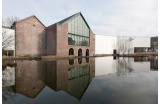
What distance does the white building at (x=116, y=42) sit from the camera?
4425 cm

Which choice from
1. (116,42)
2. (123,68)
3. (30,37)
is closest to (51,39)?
(30,37)

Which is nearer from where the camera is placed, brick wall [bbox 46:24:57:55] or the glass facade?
brick wall [bbox 46:24:57:55]

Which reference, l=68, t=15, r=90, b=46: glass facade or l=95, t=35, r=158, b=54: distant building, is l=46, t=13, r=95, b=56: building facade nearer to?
l=68, t=15, r=90, b=46: glass facade

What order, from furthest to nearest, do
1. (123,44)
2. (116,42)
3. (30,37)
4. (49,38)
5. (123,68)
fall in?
1. (123,44)
2. (116,42)
3. (49,38)
4. (30,37)
5. (123,68)

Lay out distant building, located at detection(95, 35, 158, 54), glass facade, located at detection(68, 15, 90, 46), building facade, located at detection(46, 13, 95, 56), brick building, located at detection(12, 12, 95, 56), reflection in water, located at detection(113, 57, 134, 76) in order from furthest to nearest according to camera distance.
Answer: distant building, located at detection(95, 35, 158, 54) → glass facade, located at detection(68, 15, 90, 46) → building facade, located at detection(46, 13, 95, 56) → brick building, located at detection(12, 12, 95, 56) → reflection in water, located at detection(113, 57, 134, 76)

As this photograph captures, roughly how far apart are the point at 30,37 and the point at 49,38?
4.59 meters

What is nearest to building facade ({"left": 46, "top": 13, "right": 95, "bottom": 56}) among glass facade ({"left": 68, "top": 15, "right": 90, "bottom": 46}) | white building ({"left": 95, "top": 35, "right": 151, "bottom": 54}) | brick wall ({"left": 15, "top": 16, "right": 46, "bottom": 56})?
glass facade ({"left": 68, "top": 15, "right": 90, "bottom": 46})

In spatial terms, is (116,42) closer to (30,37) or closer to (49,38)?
(49,38)

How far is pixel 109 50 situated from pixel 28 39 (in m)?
30.2

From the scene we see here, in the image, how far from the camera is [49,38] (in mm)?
31750

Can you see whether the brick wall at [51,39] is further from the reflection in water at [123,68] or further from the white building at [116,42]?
the white building at [116,42]

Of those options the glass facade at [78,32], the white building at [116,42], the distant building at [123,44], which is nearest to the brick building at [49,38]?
the glass facade at [78,32]

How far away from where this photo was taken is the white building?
44.2 metres

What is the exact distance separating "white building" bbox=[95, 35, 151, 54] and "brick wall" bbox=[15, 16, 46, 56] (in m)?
19.3
